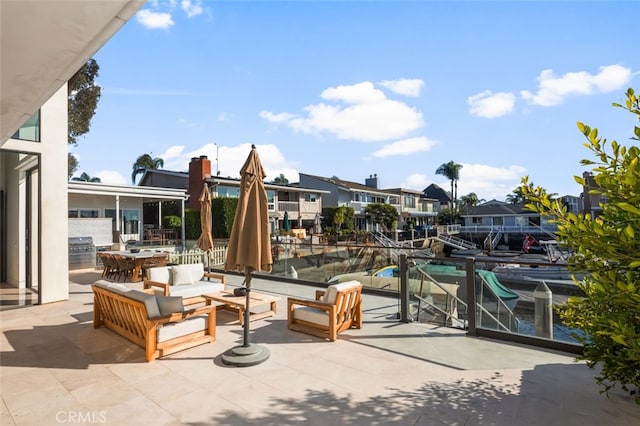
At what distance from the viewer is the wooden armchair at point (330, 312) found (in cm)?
491

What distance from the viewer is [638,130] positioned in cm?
210

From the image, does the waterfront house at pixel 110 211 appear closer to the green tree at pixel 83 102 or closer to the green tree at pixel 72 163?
the green tree at pixel 72 163

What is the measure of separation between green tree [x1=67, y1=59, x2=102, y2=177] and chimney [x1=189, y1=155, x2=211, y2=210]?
8.49 m

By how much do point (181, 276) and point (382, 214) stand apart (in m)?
31.4

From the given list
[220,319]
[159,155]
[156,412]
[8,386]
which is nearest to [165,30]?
[220,319]

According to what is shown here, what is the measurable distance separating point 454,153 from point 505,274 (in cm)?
6436

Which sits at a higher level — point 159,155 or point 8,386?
point 159,155

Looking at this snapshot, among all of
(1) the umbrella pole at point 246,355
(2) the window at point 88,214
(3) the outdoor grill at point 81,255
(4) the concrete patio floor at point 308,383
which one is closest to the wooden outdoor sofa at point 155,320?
(4) the concrete patio floor at point 308,383

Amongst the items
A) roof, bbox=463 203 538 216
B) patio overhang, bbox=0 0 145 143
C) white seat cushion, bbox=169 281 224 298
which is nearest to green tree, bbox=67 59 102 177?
white seat cushion, bbox=169 281 224 298

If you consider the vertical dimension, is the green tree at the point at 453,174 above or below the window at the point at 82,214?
above

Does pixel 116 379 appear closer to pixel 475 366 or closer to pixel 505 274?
pixel 475 366

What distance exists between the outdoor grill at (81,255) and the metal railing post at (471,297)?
534 inches

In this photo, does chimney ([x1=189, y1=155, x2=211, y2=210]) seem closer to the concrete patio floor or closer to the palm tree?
the concrete patio floor

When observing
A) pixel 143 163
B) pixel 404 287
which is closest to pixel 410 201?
pixel 143 163
